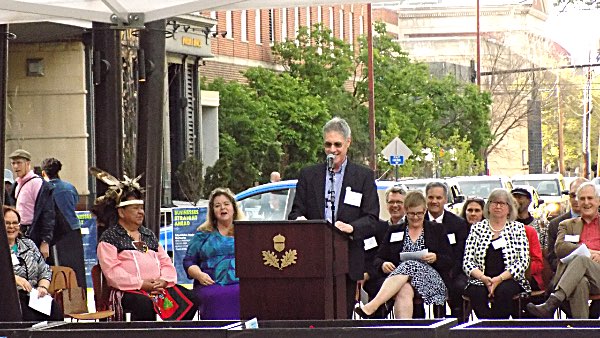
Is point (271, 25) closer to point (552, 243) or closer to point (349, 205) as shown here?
point (552, 243)

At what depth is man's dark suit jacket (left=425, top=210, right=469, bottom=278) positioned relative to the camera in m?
13.3

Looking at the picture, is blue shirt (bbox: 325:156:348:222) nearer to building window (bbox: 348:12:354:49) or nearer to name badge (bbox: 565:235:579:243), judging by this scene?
name badge (bbox: 565:235:579:243)

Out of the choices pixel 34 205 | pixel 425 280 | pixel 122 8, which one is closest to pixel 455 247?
pixel 425 280

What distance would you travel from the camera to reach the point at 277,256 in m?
9.05

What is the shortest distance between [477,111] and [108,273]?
51.1 metres

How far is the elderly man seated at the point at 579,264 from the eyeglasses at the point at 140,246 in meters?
3.43

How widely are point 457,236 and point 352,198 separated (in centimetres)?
354

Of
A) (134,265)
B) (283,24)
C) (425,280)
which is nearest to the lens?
(134,265)

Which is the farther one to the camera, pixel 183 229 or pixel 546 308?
pixel 183 229

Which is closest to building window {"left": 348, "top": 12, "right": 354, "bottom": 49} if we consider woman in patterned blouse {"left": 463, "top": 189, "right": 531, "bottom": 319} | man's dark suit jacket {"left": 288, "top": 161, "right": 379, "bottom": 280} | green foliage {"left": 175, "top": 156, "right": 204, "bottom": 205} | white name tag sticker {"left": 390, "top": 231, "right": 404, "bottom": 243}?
green foliage {"left": 175, "top": 156, "right": 204, "bottom": 205}

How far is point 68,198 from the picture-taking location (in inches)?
662

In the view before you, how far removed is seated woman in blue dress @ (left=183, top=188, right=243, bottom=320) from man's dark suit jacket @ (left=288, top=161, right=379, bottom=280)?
2.11m

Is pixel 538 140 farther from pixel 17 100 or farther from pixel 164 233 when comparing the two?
pixel 164 233

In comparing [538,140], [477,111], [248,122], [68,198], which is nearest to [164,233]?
→ [68,198]
